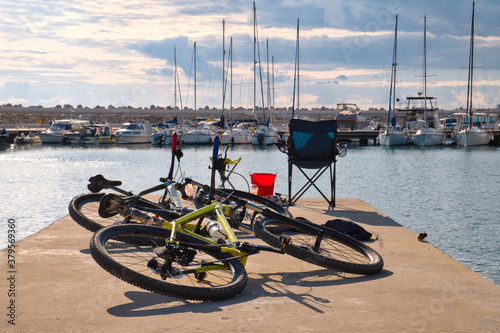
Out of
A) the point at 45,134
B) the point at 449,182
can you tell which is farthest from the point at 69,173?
the point at 45,134

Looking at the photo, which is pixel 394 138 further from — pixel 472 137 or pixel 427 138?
pixel 472 137

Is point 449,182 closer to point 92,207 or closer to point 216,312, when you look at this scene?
point 92,207

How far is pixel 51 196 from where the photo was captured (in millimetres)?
17438

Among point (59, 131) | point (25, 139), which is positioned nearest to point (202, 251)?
point (25, 139)

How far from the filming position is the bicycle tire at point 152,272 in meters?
3.61

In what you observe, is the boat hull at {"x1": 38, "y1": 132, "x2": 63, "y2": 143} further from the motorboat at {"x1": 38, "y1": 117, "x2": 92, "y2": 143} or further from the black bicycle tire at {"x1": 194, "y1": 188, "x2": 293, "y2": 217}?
the black bicycle tire at {"x1": 194, "y1": 188, "x2": 293, "y2": 217}

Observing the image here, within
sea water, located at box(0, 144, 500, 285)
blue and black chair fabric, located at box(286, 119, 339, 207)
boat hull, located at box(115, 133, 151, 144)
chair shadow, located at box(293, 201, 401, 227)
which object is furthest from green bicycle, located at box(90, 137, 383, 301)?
boat hull, located at box(115, 133, 151, 144)

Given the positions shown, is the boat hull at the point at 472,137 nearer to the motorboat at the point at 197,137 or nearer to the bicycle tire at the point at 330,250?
the motorboat at the point at 197,137

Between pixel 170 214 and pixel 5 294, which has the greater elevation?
pixel 170 214

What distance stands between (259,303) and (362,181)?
66.7 ft

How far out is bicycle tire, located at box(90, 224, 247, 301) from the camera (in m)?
3.61

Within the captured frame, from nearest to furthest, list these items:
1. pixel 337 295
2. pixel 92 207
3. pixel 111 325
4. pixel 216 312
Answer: pixel 111 325
pixel 216 312
pixel 337 295
pixel 92 207

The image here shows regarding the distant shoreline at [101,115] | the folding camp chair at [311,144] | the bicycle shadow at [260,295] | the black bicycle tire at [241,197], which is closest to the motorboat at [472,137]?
the folding camp chair at [311,144]

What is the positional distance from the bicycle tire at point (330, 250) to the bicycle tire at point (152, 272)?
54 cm
